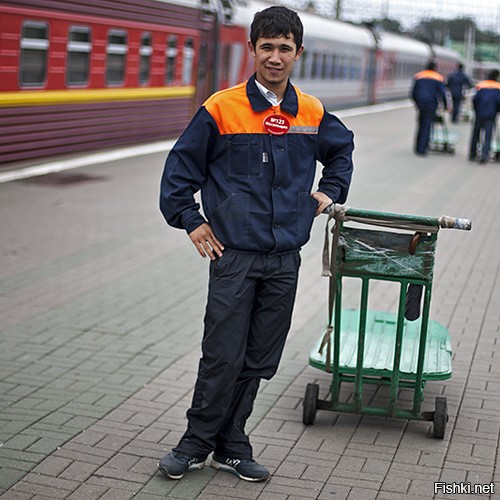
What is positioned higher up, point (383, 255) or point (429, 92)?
point (429, 92)

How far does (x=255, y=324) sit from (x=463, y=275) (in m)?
5.33

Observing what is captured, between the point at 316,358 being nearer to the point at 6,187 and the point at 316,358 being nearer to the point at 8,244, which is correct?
the point at 8,244

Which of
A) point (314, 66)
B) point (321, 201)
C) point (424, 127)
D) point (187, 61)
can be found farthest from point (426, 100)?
point (321, 201)

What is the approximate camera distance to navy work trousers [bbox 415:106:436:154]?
66.5ft

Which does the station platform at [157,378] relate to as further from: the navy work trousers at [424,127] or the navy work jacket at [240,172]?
the navy work trousers at [424,127]

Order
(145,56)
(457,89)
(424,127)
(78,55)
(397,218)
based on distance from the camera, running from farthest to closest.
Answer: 1. (457,89)
2. (424,127)
3. (145,56)
4. (78,55)
5. (397,218)

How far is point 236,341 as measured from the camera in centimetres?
457

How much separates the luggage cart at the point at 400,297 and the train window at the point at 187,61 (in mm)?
15778

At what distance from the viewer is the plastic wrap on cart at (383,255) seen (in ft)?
16.5

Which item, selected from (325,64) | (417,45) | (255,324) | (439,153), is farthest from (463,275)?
(417,45)

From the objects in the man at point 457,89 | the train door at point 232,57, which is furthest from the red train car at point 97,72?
the man at point 457,89

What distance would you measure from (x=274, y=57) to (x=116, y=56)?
1400 cm

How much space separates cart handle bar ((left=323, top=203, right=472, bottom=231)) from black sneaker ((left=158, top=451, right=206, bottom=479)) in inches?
48.5

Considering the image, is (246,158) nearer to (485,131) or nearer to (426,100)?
(485,131)
